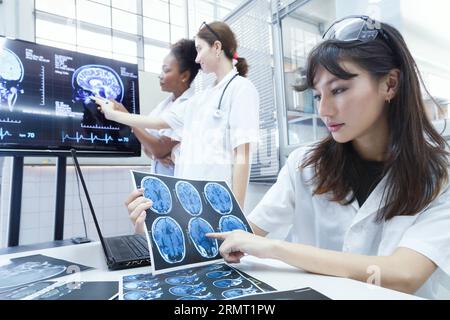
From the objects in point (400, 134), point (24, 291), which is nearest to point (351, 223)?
point (400, 134)

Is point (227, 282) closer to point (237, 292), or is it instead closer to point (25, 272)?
point (237, 292)

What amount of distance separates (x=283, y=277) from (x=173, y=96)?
1.48 meters

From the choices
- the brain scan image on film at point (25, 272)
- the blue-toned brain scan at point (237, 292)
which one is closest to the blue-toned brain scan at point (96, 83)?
the brain scan image on film at point (25, 272)

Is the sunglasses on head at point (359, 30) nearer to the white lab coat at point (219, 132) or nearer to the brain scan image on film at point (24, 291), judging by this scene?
the white lab coat at point (219, 132)

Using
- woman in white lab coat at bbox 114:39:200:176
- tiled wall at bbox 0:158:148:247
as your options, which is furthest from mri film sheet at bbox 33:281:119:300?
tiled wall at bbox 0:158:148:247

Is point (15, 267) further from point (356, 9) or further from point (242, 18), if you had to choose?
point (242, 18)

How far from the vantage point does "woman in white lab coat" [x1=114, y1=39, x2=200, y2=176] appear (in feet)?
5.42

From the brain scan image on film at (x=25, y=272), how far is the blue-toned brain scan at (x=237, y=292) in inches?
16.4

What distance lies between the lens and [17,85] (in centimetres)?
115

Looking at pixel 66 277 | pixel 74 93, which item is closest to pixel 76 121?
pixel 74 93

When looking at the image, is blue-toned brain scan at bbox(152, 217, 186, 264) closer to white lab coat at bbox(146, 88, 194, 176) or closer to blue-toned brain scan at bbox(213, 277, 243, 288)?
blue-toned brain scan at bbox(213, 277, 243, 288)

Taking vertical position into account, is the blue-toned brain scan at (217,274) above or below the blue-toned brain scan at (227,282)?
above

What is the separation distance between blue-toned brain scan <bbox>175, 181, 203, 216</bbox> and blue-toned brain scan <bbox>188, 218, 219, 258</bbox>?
0.02 m

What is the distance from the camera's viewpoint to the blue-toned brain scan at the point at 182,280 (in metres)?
0.56
